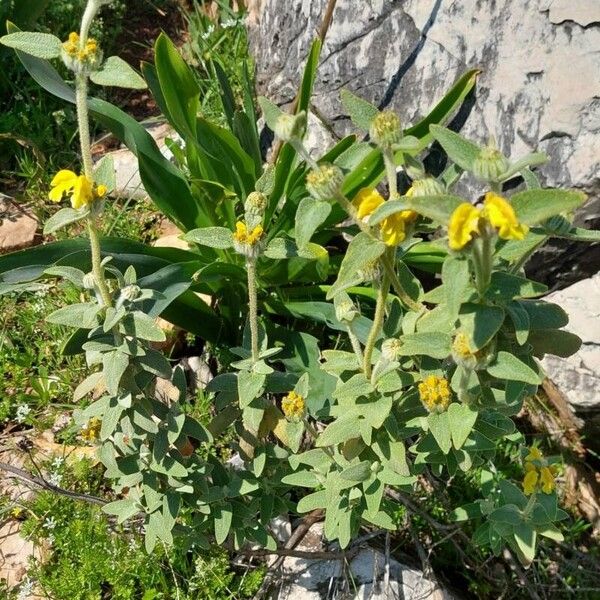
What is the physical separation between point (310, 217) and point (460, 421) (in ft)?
1.26

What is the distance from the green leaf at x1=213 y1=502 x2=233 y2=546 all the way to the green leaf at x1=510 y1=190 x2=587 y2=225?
89 cm

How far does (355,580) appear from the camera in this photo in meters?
1.70

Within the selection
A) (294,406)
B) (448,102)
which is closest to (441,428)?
(294,406)

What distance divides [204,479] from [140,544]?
1.17 feet

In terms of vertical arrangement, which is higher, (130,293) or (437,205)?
(437,205)

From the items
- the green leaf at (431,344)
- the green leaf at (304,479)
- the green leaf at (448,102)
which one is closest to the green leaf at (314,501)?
the green leaf at (304,479)

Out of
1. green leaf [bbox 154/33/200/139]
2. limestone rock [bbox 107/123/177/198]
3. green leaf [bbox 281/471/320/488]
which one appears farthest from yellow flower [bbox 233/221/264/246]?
limestone rock [bbox 107/123/177/198]

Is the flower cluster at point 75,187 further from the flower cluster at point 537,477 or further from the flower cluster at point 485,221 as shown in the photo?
the flower cluster at point 537,477

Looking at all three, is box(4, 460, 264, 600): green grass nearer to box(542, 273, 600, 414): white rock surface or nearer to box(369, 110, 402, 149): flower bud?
box(542, 273, 600, 414): white rock surface

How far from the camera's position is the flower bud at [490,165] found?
0.87 metres

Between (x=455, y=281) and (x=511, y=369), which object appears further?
(x=511, y=369)

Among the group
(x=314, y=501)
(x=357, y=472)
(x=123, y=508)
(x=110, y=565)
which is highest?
(x=357, y=472)

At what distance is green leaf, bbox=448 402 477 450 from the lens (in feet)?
3.67

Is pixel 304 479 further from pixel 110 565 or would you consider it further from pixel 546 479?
pixel 110 565
